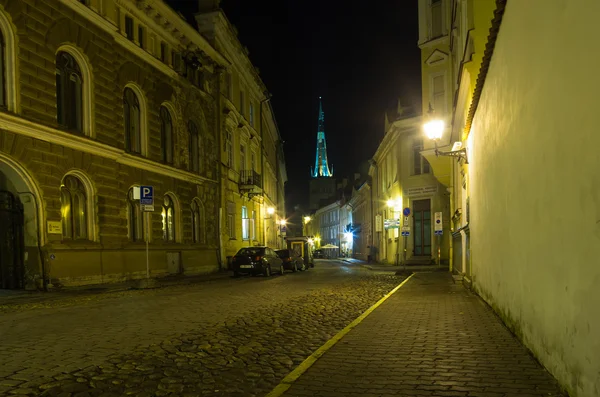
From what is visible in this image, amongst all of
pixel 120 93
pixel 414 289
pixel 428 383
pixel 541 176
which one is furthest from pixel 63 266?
pixel 541 176

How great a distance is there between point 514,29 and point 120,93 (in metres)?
16.5

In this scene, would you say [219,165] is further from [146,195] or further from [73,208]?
[73,208]

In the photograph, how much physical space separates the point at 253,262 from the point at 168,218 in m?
4.57

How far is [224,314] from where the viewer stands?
32.9 ft

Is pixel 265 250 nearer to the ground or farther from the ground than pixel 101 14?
nearer to the ground

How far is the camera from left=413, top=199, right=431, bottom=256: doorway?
31.5 meters

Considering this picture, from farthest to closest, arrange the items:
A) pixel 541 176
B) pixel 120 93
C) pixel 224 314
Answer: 1. pixel 120 93
2. pixel 224 314
3. pixel 541 176

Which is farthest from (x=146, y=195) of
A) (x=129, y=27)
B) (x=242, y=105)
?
(x=242, y=105)

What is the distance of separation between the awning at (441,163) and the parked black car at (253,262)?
8963 millimetres

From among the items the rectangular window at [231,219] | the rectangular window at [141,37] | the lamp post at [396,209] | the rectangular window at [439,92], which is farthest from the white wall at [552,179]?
the lamp post at [396,209]

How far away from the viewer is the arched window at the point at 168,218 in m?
22.7

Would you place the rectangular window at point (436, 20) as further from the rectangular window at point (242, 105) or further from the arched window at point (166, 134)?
the rectangular window at point (242, 105)

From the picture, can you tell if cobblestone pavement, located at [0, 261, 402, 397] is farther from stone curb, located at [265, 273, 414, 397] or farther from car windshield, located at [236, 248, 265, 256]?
car windshield, located at [236, 248, 265, 256]

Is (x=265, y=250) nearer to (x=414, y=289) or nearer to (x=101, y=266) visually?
(x=101, y=266)
